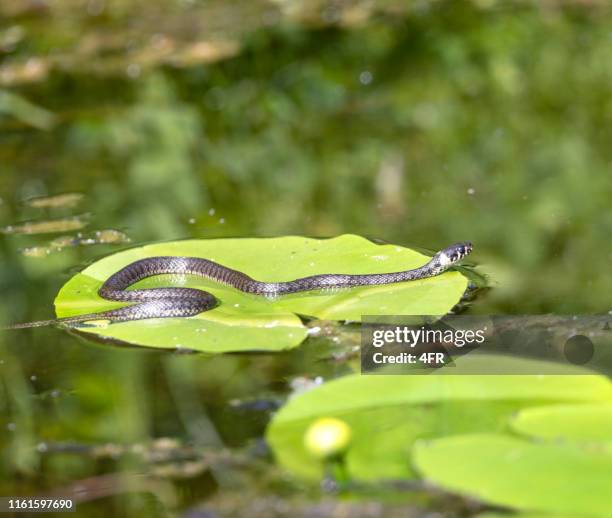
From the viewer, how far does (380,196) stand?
9.23m

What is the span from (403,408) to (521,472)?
3.27 ft

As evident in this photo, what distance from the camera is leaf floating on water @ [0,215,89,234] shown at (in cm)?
880

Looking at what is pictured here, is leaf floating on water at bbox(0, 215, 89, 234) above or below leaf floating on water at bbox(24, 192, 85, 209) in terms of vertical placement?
below

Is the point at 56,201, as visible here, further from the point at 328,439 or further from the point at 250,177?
the point at 328,439

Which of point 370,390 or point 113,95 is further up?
point 113,95

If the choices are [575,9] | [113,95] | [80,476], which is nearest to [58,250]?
[80,476]

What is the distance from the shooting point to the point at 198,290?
6840 millimetres

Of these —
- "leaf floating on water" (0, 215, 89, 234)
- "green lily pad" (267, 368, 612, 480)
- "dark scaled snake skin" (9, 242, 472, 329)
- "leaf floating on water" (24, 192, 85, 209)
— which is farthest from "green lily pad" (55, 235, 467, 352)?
"leaf floating on water" (24, 192, 85, 209)

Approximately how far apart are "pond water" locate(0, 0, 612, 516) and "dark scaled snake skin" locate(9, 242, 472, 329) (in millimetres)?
353

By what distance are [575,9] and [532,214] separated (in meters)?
9.76

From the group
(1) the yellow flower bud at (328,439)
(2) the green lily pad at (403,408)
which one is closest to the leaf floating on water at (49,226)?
(2) the green lily pad at (403,408)

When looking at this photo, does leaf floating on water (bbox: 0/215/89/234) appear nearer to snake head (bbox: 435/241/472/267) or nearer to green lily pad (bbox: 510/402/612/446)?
snake head (bbox: 435/241/472/267)

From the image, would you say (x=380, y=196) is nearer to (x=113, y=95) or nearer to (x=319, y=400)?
(x=319, y=400)

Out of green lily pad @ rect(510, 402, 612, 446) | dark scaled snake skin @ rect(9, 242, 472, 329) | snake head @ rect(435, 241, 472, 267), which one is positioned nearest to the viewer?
green lily pad @ rect(510, 402, 612, 446)
